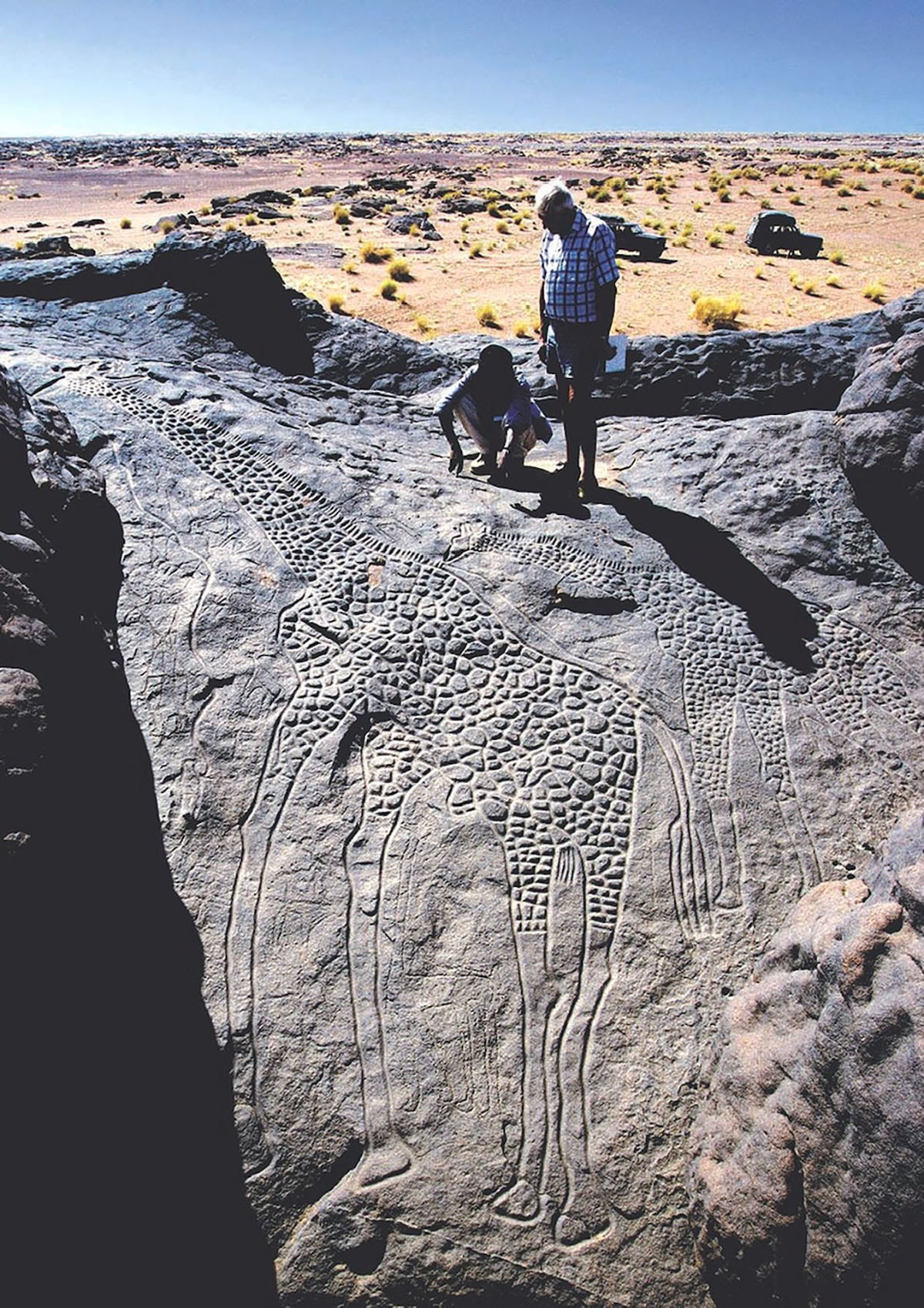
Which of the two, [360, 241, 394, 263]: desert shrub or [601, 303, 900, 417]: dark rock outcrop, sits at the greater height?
[360, 241, 394, 263]: desert shrub

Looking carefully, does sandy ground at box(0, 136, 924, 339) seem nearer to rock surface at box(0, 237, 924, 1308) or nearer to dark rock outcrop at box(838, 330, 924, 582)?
dark rock outcrop at box(838, 330, 924, 582)

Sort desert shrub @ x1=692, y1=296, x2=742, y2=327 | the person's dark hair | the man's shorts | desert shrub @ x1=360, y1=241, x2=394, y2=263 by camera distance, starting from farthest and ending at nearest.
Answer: desert shrub @ x1=360, y1=241, x2=394, y2=263
desert shrub @ x1=692, y1=296, x2=742, y2=327
the person's dark hair
the man's shorts

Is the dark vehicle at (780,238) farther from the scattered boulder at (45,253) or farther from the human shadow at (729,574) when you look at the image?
the human shadow at (729,574)

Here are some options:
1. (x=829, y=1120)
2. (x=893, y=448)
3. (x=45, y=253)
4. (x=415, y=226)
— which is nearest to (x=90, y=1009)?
(x=829, y=1120)

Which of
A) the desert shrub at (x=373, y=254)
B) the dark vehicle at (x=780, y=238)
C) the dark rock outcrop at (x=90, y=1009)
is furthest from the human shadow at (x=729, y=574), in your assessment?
the dark vehicle at (x=780, y=238)

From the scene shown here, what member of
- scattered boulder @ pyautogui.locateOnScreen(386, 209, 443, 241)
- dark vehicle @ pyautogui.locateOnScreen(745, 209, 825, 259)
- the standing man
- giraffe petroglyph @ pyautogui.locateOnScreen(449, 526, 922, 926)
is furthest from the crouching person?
scattered boulder @ pyautogui.locateOnScreen(386, 209, 443, 241)

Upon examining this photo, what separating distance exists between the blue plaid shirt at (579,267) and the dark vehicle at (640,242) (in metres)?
17.0

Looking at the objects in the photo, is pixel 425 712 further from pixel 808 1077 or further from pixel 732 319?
pixel 732 319

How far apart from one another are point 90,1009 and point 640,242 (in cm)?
2172

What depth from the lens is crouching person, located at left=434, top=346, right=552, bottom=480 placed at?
5.83 m

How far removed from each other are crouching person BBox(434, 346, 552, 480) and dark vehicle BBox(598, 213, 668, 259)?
1660 centimetres

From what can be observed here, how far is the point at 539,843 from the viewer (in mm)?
3477

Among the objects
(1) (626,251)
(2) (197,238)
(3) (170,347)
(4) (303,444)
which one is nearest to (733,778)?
(4) (303,444)

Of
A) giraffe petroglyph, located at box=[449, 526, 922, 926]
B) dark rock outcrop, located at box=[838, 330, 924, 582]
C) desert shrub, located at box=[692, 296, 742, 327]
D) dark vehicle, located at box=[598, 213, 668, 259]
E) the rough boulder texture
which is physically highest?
dark vehicle, located at box=[598, 213, 668, 259]
